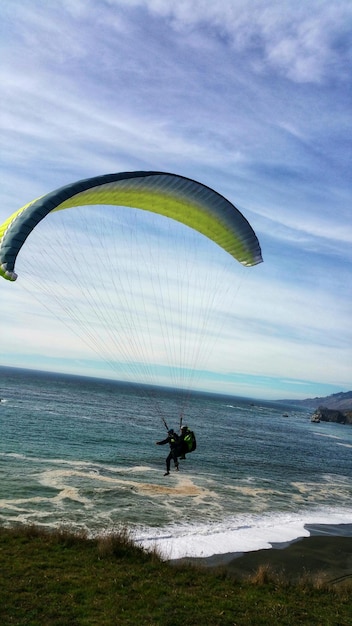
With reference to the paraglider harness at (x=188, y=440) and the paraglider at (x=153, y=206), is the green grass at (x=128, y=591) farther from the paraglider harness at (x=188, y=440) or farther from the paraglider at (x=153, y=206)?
the paraglider at (x=153, y=206)

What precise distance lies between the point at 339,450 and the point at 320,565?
43.7 m

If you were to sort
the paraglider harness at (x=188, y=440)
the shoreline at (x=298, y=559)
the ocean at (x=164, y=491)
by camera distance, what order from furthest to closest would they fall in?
the ocean at (x=164, y=491) < the shoreline at (x=298, y=559) < the paraglider harness at (x=188, y=440)

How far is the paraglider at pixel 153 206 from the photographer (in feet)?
28.2

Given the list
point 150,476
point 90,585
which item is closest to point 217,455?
point 150,476

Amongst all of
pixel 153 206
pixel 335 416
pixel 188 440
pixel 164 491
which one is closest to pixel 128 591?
pixel 188 440

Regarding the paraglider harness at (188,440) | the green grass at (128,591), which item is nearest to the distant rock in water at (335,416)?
the green grass at (128,591)

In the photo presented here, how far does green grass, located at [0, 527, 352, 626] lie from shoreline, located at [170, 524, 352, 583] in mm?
993

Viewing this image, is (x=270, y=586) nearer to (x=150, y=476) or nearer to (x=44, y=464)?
(x=150, y=476)

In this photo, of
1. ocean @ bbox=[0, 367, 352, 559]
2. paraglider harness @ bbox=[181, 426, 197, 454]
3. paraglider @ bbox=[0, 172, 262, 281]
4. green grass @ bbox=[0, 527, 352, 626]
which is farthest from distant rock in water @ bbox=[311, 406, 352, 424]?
paraglider harness @ bbox=[181, 426, 197, 454]

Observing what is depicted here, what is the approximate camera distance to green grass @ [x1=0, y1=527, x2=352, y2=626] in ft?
29.5

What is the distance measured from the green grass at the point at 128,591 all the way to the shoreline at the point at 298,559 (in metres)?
0.99

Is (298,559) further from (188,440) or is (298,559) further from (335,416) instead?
(335,416)

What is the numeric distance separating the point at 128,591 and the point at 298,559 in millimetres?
7837

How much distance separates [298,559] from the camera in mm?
15555
